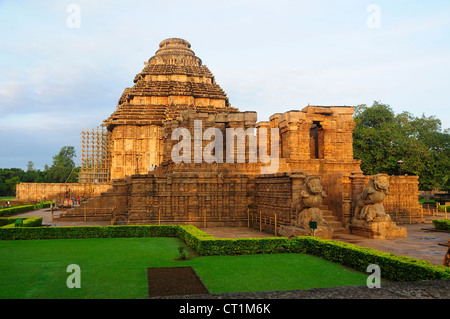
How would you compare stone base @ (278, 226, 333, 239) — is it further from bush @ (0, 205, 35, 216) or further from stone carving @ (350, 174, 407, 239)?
bush @ (0, 205, 35, 216)

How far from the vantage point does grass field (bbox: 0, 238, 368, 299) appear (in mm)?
7604

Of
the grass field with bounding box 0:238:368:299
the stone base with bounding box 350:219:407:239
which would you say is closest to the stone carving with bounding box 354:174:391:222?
the stone base with bounding box 350:219:407:239

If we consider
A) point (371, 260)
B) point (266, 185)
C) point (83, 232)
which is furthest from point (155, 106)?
point (371, 260)

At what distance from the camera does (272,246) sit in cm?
1177

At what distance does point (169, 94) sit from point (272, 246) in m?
33.9

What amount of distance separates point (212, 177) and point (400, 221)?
11.5 meters

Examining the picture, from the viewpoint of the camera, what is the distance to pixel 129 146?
40656 millimetres

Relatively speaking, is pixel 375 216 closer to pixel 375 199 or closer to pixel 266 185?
pixel 375 199

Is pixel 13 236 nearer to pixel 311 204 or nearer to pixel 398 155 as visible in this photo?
pixel 311 204

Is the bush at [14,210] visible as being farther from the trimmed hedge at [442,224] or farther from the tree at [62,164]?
the tree at [62,164]

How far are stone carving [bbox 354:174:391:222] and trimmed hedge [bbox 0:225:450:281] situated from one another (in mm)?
4848

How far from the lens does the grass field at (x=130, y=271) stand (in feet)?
24.9

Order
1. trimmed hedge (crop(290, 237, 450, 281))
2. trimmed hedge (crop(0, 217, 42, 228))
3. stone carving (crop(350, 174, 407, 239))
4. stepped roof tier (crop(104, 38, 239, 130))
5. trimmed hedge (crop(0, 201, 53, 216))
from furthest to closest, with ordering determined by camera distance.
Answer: stepped roof tier (crop(104, 38, 239, 130)), trimmed hedge (crop(0, 201, 53, 216)), trimmed hedge (crop(0, 217, 42, 228)), stone carving (crop(350, 174, 407, 239)), trimmed hedge (crop(290, 237, 450, 281))
